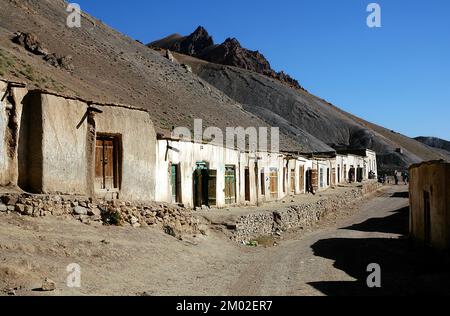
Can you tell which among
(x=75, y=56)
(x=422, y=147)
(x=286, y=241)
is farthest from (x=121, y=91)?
Result: (x=422, y=147)

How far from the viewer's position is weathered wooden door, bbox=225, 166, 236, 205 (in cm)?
2100

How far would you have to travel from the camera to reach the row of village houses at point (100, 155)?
38.4ft

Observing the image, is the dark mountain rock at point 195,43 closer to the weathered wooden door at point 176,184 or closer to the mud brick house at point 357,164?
the mud brick house at point 357,164

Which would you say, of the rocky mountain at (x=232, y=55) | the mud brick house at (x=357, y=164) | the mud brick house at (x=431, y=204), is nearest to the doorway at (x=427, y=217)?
the mud brick house at (x=431, y=204)

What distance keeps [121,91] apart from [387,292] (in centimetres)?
3454

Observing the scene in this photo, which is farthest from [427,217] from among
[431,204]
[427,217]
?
[431,204]

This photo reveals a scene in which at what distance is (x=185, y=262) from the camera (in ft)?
39.5

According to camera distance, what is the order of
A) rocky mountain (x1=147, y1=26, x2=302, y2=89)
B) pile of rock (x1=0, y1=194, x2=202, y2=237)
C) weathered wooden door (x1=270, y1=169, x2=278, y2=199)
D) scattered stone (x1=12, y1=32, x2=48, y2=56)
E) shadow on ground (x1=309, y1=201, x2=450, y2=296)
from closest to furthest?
shadow on ground (x1=309, y1=201, x2=450, y2=296) → pile of rock (x1=0, y1=194, x2=202, y2=237) → weathered wooden door (x1=270, y1=169, x2=278, y2=199) → scattered stone (x1=12, y1=32, x2=48, y2=56) → rocky mountain (x1=147, y1=26, x2=302, y2=89)

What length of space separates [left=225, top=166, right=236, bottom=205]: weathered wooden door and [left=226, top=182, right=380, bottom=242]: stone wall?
1928 millimetres

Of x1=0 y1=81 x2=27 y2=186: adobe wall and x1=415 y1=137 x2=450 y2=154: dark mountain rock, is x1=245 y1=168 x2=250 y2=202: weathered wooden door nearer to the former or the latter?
x1=0 y1=81 x2=27 y2=186: adobe wall

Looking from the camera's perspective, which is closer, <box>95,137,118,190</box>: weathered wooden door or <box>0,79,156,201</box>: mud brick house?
<box>0,79,156,201</box>: mud brick house
